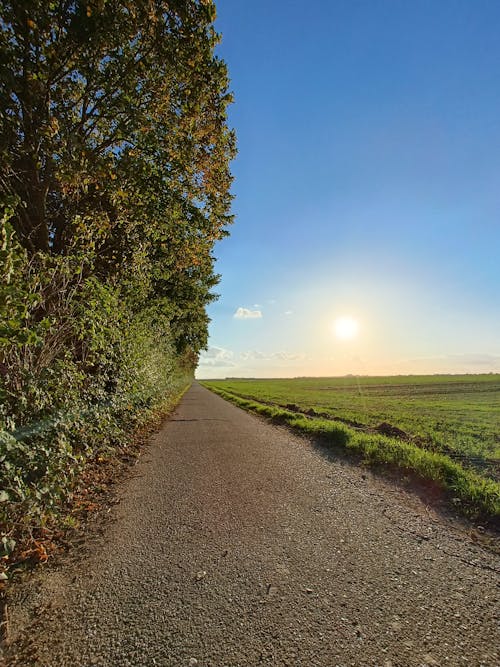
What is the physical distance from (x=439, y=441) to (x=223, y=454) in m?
6.63

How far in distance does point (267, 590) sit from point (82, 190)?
6.54m

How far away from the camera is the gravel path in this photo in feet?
6.63

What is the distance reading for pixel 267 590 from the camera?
2.59m

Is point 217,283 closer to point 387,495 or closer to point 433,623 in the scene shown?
point 387,495

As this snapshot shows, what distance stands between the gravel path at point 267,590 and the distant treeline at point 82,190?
33.1 inches

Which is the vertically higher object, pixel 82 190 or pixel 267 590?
pixel 82 190

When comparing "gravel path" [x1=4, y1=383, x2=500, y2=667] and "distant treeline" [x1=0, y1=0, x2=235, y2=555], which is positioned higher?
"distant treeline" [x1=0, y1=0, x2=235, y2=555]

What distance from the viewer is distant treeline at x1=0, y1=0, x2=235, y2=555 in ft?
10.4

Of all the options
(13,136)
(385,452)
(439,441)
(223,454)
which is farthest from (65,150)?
(439,441)

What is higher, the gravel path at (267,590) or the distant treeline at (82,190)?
the distant treeline at (82,190)

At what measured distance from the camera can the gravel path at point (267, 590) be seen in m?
2.02

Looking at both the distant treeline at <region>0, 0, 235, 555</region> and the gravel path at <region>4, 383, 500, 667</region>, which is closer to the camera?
the gravel path at <region>4, 383, 500, 667</region>

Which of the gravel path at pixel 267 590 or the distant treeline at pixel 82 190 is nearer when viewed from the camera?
the gravel path at pixel 267 590

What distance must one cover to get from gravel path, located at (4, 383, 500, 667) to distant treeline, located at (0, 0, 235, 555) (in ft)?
2.76
